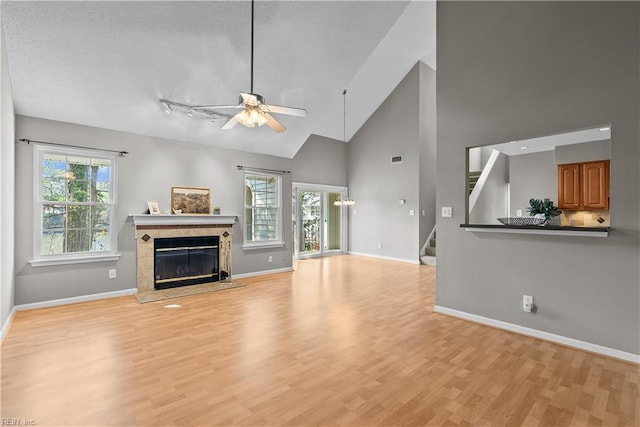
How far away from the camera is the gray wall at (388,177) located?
8.09 meters

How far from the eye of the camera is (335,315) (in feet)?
12.9

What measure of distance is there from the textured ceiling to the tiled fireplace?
1.48 m

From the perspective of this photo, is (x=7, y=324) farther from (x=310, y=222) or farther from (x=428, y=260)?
(x=428, y=260)

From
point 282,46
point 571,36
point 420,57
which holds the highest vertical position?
point 420,57

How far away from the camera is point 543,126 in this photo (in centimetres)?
318

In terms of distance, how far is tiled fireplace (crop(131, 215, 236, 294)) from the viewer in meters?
5.01

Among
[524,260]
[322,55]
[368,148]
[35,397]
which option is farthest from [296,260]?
[35,397]

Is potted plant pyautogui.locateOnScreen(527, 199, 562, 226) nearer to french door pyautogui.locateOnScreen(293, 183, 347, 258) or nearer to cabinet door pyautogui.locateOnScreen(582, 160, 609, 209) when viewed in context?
cabinet door pyautogui.locateOnScreen(582, 160, 609, 209)

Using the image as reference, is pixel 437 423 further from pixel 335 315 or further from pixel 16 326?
pixel 16 326

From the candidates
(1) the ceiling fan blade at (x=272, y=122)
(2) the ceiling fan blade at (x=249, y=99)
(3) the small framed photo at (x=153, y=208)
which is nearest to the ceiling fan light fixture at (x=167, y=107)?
(3) the small framed photo at (x=153, y=208)

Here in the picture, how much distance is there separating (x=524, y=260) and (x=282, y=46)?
404 centimetres

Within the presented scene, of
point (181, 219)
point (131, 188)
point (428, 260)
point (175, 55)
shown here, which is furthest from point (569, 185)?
point (131, 188)

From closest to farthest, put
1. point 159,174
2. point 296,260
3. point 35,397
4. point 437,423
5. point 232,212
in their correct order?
1. point 437,423
2. point 35,397
3. point 159,174
4. point 232,212
5. point 296,260

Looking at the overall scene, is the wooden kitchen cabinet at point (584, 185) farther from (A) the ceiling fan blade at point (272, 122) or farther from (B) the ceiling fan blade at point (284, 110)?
(A) the ceiling fan blade at point (272, 122)
